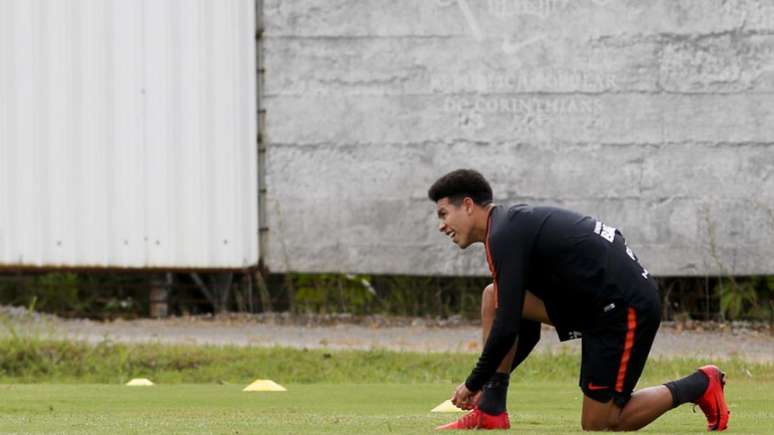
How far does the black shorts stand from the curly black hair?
824mm

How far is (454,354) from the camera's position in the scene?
16438 millimetres

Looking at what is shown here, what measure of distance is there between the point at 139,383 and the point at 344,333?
3564 millimetres

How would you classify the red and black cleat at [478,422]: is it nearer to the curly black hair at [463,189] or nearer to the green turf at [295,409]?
the green turf at [295,409]

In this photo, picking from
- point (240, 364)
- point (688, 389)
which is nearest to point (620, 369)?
point (688, 389)

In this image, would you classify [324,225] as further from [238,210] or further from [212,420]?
[212,420]

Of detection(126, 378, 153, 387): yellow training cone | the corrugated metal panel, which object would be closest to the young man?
detection(126, 378, 153, 387): yellow training cone

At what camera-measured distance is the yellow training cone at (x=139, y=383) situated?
1478cm

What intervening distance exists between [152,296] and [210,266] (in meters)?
1.33

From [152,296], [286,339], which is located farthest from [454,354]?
[152,296]

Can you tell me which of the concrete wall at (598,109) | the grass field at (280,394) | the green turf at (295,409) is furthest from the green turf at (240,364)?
the concrete wall at (598,109)

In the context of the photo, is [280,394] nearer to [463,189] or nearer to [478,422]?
[478,422]

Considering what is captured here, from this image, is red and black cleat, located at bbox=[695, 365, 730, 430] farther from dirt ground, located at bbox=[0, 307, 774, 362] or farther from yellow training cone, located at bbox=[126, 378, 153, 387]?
dirt ground, located at bbox=[0, 307, 774, 362]

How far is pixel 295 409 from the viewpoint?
1168 centimetres

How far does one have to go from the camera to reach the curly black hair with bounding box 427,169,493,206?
28.4ft
